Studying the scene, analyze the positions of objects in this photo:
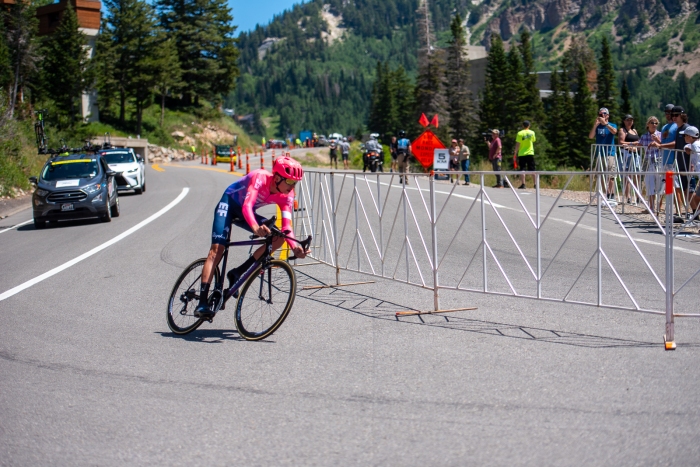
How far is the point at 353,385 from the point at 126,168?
25.3 meters

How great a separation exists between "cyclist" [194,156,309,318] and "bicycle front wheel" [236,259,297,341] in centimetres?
18

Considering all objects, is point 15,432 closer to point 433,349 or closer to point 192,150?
point 433,349

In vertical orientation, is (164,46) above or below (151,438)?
above

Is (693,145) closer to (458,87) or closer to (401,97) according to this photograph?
(458,87)

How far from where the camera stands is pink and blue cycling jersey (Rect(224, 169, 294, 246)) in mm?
6902

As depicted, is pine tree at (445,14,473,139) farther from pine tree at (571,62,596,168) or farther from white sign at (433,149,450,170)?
white sign at (433,149,450,170)

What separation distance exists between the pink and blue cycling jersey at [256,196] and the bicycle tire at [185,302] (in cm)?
73

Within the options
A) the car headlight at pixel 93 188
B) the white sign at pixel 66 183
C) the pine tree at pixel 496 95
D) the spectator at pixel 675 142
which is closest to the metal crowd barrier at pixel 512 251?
the spectator at pixel 675 142

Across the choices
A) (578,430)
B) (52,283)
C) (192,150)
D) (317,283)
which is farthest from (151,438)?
(192,150)

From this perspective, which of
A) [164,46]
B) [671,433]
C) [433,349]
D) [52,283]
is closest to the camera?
[671,433]

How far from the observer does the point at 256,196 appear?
6984 mm

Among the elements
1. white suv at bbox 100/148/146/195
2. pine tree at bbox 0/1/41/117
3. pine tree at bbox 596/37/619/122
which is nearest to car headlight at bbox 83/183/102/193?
white suv at bbox 100/148/146/195

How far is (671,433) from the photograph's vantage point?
14.5ft

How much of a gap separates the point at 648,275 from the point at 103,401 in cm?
683
